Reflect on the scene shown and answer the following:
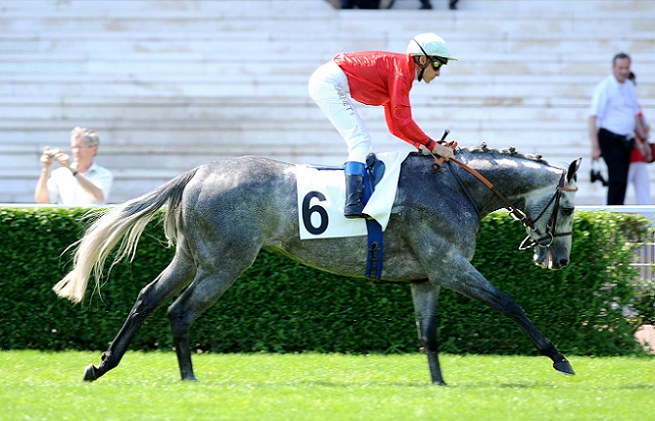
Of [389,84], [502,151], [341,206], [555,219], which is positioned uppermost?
[389,84]

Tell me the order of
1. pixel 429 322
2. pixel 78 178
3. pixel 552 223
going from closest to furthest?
1. pixel 429 322
2. pixel 552 223
3. pixel 78 178

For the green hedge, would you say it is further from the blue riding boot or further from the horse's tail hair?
the blue riding boot

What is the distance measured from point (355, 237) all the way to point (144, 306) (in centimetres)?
136

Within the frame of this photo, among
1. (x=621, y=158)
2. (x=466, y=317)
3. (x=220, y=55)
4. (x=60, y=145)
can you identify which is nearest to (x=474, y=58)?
(x=220, y=55)

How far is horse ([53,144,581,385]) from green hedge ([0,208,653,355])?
1.25 meters

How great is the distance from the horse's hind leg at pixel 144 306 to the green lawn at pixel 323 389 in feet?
0.38

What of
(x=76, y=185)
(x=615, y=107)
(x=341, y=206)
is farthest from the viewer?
(x=615, y=107)

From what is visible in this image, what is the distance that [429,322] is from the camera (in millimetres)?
6938

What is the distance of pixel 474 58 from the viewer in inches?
638

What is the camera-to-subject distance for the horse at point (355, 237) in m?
6.81

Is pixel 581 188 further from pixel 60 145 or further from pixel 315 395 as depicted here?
A: pixel 315 395

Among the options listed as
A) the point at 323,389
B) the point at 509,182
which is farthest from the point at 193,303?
the point at 509,182

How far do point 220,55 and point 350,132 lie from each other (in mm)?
9794

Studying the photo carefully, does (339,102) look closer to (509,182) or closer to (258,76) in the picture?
(509,182)
